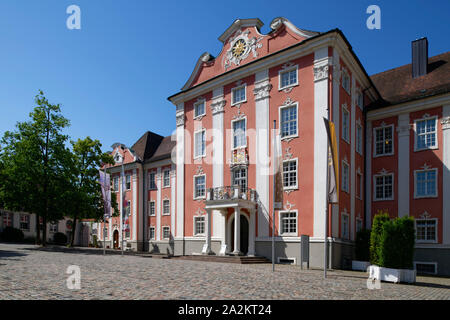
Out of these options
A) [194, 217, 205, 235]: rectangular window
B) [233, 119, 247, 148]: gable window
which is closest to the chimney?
[233, 119, 247, 148]: gable window

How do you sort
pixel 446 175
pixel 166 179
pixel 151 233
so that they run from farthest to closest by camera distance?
pixel 151 233, pixel 166 179, pixel 446 175

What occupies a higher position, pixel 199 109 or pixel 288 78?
pixel 288 78

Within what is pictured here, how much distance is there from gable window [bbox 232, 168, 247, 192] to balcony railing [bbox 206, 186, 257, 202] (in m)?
0.37

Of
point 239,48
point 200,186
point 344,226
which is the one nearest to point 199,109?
point 239,48

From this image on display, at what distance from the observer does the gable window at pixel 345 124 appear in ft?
78.5

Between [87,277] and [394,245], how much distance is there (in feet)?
37.3

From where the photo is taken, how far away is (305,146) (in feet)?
75.7

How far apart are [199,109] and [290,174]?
1055 cm

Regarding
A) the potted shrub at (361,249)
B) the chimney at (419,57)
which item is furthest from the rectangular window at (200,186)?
the chimney at (419,57)

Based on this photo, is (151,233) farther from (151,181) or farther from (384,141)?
(384,141)

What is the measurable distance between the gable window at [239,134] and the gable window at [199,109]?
152 inches

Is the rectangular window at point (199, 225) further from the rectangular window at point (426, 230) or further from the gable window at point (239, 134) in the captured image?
the rectangular window at point (426, 230)
